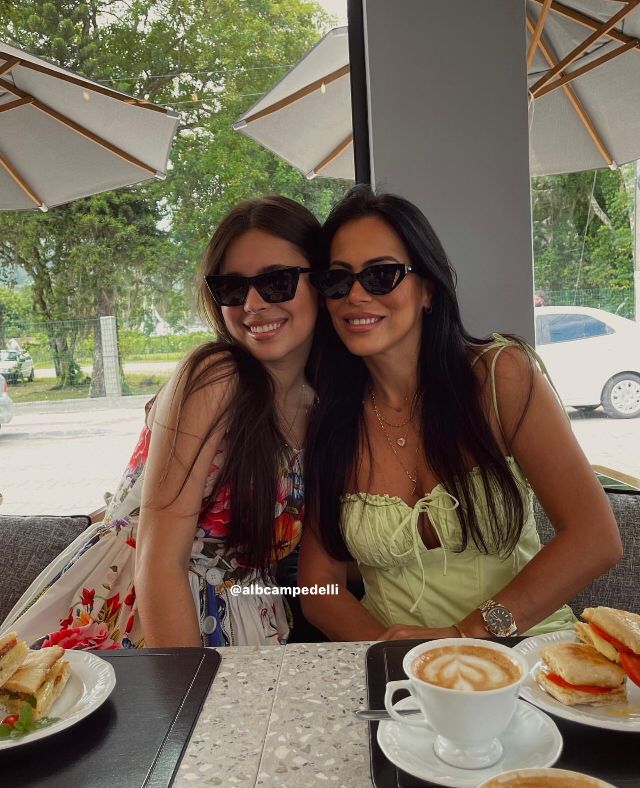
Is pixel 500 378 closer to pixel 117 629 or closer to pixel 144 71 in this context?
pixel 117 629

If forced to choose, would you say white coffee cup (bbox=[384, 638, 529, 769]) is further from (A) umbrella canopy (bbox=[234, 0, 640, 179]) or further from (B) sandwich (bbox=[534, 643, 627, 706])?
(A) umbrella canopy (bbox=[234, 0, 640, 179])

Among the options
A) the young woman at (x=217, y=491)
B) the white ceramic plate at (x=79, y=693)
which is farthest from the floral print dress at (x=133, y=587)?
the white ceramic plate at (x=79, y=693)

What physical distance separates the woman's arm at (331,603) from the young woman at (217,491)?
6cm

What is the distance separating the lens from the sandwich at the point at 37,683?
984 millimetres

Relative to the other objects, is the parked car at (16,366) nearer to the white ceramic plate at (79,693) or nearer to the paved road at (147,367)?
the paved road at (147,367)

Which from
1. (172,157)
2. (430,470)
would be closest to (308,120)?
(172,157)

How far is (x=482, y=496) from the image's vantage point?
184cm

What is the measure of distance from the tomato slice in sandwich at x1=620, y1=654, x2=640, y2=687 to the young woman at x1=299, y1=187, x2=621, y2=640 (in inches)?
30.4

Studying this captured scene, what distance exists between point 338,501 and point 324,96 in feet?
5.41

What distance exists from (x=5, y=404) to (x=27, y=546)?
973 millimetres

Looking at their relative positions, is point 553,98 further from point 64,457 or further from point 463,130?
point 64,457

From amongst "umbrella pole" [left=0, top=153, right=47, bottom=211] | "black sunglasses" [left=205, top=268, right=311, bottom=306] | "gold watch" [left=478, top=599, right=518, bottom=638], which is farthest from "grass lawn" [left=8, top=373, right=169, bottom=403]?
"gold watch" [left=478, top=599, right=518, bottom=638]

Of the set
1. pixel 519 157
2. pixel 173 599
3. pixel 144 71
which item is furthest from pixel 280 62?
pixel 173 599

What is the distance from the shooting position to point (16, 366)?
9.59ft
